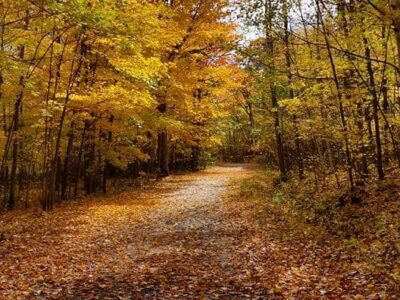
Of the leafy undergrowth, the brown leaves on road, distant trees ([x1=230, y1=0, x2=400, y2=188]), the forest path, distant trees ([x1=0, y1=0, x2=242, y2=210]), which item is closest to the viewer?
the leafy undergrowth

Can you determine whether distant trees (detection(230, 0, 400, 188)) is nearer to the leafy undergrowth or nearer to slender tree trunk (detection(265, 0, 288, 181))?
slender tree trunk (detection(265, 0, 288, 181))

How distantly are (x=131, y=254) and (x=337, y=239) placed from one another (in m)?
4.72

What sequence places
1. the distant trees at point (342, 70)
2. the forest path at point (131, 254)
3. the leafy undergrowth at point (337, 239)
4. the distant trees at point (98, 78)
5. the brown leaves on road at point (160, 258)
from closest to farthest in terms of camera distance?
1. the leafy undergrowth at point (337, 239)
2. the brown leaves on road at point (160, 258)
3. the forest path at point (131, 254)
4. the distant trees at point (342, 70)
5. the distant trees at point (98, 78)

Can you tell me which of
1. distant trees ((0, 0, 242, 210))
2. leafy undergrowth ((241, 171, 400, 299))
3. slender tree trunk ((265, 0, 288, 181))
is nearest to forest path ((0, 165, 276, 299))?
leafy undergrowth ((241, 171, 400, 299))

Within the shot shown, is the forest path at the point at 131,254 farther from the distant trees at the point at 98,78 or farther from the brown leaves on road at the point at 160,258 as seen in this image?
the distant trees at the point at 98,78

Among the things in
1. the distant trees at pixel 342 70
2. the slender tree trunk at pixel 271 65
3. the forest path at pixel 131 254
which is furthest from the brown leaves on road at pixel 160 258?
the slender tree trunk at pixel 271 65

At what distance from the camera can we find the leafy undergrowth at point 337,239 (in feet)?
22.2

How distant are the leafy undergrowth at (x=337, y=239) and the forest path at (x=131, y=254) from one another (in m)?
0.85

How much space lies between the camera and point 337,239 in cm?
966

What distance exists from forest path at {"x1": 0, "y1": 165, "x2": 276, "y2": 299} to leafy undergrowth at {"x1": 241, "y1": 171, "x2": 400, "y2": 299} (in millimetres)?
855

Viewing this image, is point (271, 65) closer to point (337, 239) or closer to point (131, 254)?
point (337, 239)

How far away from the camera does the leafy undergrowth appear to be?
6773 millimetres

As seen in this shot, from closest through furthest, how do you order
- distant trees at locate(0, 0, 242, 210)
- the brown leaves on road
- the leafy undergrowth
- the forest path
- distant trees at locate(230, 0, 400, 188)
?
the leafy undergrowth
the brown leaves on road
the forest path
distant trees at locate(230, 0, 400, 188)
distant trees at locate(0, 0, 242, 210)

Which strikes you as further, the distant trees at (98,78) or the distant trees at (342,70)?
the distant trees at (98,78)
